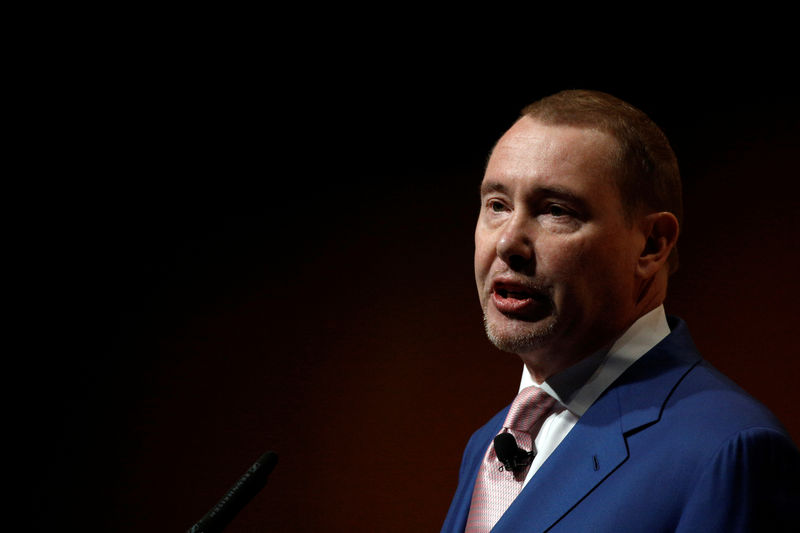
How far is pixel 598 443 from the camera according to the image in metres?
1.10

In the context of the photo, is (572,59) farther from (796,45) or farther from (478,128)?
(796,45)

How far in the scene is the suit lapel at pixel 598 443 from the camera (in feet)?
3.51

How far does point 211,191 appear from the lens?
227cm

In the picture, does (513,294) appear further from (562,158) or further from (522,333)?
(562,158)

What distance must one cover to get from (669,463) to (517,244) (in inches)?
13.9

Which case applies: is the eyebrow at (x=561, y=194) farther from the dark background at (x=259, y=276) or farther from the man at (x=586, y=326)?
the dark background at (x=259, y=276)

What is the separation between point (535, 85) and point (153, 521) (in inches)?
58.1

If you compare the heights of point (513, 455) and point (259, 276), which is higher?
point (259, 276)

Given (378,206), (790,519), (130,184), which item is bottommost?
(790,519)

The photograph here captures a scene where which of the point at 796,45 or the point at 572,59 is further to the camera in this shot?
the point at 572,59

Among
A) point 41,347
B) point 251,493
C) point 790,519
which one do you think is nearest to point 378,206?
point 41,347

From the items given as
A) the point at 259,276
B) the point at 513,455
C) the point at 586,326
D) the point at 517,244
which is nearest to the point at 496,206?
the point at 517,244

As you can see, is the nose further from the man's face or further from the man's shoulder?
the man's shoulder

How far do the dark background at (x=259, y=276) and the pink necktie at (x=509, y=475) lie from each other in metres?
0.82
